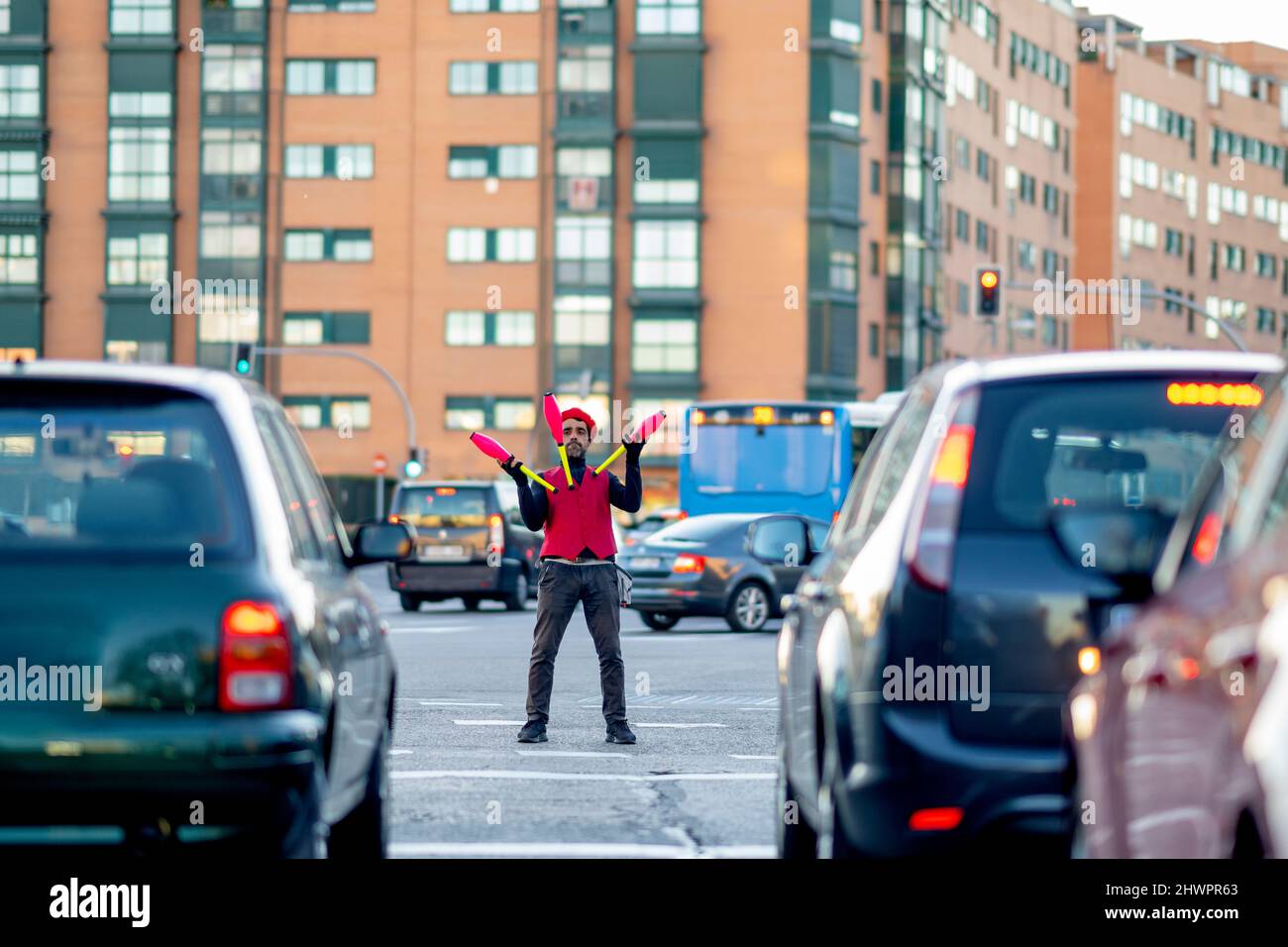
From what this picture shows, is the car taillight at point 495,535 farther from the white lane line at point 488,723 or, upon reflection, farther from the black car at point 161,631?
the black car at point 161,631

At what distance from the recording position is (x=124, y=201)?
82.1m

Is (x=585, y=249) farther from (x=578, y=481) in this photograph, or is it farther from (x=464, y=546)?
(x=578, y=481)

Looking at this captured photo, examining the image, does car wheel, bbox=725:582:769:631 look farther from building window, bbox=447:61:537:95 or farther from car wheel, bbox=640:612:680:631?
building window, bbox=447:61:537:95

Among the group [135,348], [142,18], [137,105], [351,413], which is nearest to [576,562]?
[351,413]

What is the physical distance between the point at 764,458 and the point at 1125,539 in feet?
113

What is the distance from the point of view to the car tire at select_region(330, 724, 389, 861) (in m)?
7.45

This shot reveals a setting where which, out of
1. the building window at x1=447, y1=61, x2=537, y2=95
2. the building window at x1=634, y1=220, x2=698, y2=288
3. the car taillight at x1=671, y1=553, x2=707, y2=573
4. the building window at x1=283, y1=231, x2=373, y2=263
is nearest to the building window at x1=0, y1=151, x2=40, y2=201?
the building window at x1=283, y1=231, x2=373, y2=263

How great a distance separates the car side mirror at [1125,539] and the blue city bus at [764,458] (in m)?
33.7

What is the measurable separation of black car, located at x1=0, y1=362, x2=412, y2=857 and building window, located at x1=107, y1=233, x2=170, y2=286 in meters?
77.2

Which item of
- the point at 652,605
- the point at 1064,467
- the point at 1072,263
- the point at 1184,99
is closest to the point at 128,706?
the point at 1064,467

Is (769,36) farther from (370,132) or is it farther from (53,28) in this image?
(53,28)

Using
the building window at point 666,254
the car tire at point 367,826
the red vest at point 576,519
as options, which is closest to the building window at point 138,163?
the building window at point 666,254

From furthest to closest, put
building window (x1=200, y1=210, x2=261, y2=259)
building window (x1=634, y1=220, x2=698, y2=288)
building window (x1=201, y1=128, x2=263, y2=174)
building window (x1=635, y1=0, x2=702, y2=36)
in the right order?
building window (x1=200, y1=210, x2=261, y2=259), building window (x1=201, y1=128, x2=263, y2=174), building window (x1=634, y1=220, x2=698, y2=288), building window (x1=635, y1=0, x2=702, y2=36)

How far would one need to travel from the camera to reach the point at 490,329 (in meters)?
82.9
